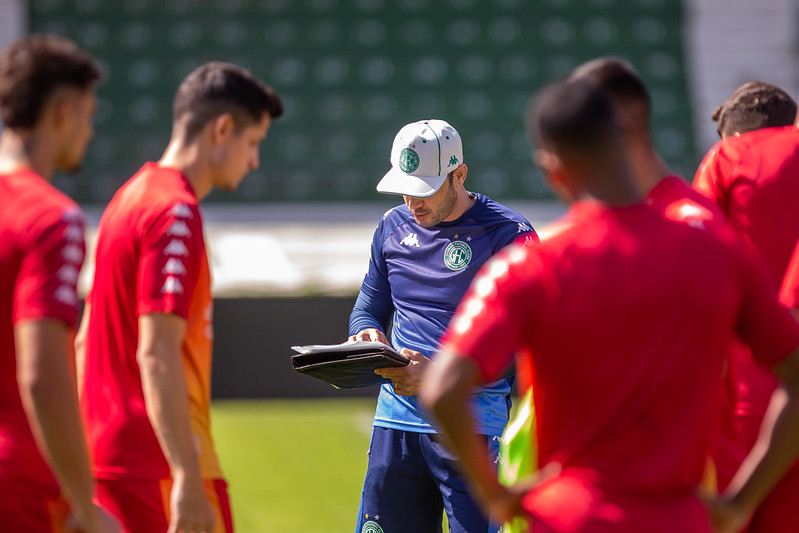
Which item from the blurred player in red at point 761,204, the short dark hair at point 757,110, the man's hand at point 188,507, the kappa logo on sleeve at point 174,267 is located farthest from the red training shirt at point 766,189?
the man's hand at point 188,507

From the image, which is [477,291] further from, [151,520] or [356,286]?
[356,286]

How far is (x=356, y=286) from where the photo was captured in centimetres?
1031

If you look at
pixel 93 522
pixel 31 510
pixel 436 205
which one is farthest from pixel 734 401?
pixel 31 510

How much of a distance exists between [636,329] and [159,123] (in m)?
14.5

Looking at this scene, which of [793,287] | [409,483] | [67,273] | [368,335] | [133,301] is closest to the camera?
[67,273]

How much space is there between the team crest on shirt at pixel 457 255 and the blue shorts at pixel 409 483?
63 centimetres

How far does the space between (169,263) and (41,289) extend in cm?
44

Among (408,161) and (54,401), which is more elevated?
(408,161)

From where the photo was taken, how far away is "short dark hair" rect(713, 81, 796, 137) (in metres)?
3.24

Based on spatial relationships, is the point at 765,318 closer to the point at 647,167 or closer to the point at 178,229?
the point at 647,167

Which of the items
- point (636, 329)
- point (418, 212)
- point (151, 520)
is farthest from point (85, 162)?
point (636, 329)

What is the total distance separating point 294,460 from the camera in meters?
8.19

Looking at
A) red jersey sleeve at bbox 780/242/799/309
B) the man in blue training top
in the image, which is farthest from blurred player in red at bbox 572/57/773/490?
the man in blue training top

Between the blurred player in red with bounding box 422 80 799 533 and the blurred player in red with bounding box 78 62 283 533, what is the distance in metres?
0.82
